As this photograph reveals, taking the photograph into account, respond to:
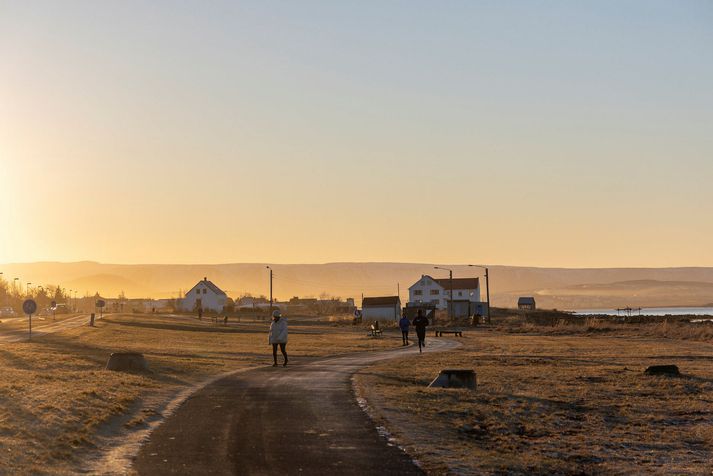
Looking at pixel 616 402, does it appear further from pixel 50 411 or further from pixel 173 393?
pixel 50 411

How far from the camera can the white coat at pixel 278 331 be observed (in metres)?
34.0

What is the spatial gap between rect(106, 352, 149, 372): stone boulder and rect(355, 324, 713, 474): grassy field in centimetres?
729

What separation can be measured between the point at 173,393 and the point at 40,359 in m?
13.8

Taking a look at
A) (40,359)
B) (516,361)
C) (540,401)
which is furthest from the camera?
(516,361)

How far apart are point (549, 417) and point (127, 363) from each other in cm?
1523

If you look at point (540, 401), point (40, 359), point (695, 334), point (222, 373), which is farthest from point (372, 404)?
point (695, 334)

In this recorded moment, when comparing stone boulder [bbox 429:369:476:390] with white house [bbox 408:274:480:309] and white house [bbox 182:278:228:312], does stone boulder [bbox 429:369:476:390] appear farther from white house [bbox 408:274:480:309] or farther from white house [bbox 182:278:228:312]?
white house [bbox 182:278:228:312]

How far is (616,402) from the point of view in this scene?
85.5 ft

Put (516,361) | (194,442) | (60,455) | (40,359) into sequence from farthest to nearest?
(516,361)
(40,359)
(194,442)
(60,455)

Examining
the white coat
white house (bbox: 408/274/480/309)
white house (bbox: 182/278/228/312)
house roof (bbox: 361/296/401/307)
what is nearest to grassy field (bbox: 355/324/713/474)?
the white coat

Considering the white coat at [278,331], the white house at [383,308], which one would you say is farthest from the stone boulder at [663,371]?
the white house at [383,308]

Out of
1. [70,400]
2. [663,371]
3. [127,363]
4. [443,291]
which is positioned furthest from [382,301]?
[70,400]

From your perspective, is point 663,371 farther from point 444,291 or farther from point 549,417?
point 444,291

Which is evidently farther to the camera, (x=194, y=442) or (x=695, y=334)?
(x=695, y=334)
